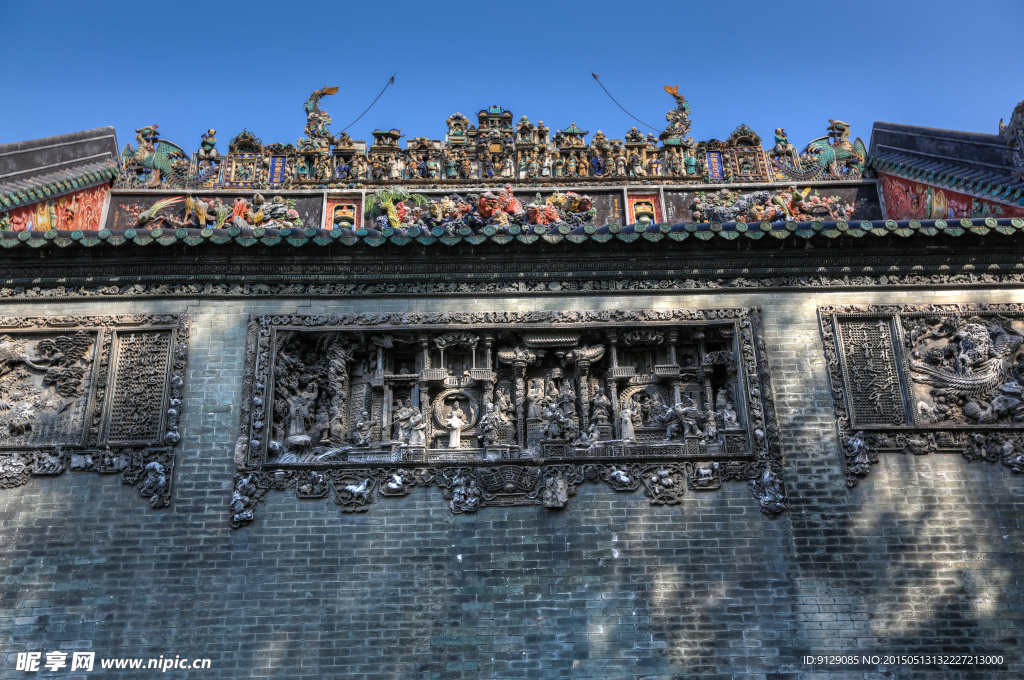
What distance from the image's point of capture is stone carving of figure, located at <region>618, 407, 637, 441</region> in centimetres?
968

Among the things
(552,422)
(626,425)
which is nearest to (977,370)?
(626,425)

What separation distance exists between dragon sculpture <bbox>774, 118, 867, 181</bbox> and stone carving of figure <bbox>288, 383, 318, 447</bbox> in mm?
7986

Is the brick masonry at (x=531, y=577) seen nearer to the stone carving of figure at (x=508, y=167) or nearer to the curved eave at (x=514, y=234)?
the curved eave at (x=514, y=234)

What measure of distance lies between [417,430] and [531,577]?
2.01m

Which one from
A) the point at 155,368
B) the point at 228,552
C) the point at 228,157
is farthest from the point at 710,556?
the point at 228,157

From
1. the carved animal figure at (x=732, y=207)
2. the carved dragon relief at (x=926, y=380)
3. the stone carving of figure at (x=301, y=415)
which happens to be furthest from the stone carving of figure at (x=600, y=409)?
the carved animal figure at (x=732, y=207)

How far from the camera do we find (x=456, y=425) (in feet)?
32.4

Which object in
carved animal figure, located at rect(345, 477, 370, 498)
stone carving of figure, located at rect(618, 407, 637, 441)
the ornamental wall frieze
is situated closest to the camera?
carved animal figure, located at rect(345, 477, 370, 498)

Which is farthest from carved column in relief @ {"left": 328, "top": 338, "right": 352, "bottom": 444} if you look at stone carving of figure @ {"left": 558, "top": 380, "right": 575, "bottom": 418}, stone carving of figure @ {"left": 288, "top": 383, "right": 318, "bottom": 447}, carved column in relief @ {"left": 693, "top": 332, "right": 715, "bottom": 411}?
carved column in relief @ {"left": 693, "top": 332, "right": 715, "bottom": 411}

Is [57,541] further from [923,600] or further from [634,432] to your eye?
[923,600]

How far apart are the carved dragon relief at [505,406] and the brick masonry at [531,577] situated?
0.22 meters

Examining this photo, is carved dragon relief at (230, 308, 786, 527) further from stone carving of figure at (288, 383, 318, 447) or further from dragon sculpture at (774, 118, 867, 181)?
dragon sculpture at (774, 118, 867, 181)

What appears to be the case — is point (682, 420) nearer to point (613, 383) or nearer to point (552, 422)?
point (613, 383)

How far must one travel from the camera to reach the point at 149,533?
29.2 ft
